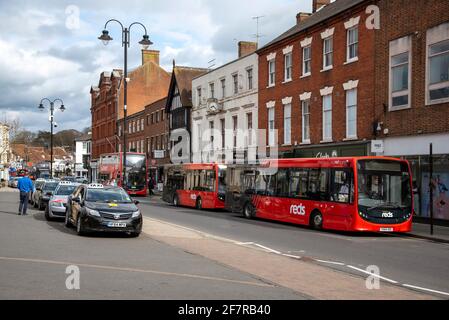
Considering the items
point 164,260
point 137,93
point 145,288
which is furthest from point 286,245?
point 137,93

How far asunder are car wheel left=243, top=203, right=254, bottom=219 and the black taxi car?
9.31 meters

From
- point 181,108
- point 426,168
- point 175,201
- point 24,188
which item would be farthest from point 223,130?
point 24,188

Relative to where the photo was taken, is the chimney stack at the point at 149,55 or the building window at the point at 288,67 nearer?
the building window at the point at 288,67

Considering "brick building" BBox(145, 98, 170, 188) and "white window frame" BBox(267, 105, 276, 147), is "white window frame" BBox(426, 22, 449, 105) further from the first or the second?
"brick building" BBox(145, 98, 170, 188)

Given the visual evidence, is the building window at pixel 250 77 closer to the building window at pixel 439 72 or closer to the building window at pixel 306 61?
the building window at pixel 306 61

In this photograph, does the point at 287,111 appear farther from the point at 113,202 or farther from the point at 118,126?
the point at 118,126

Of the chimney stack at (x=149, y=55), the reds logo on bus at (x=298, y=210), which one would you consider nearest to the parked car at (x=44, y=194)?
the reds logo on bus at (x=298, y=210)

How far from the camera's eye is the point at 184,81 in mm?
56000

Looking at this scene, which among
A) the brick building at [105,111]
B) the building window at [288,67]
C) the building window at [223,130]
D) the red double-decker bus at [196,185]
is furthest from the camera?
the brick building at [105,111]

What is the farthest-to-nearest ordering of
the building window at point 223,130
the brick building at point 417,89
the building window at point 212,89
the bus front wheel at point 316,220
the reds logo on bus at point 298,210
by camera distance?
the building window at point 212,89 < the building window at point 223,130 < the brick building at point 417,89 < the reds logo on bus at point 298,210 < the bus front wheel at point 316,220

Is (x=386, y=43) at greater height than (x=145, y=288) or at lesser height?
greater

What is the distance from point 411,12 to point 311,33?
8.62 metres

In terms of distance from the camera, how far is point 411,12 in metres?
24.6

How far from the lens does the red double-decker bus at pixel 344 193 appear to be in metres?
19.2
